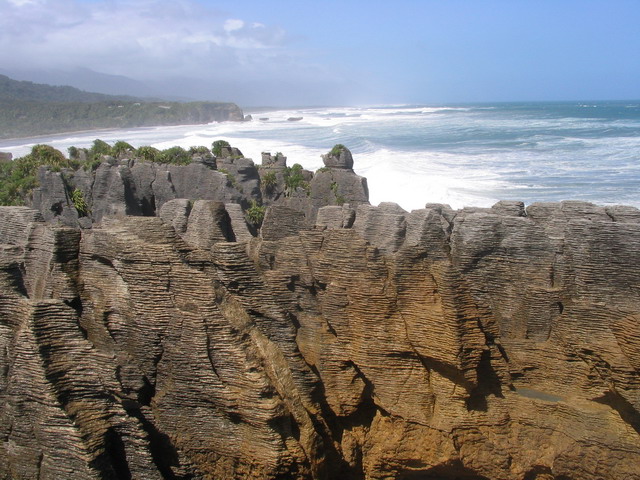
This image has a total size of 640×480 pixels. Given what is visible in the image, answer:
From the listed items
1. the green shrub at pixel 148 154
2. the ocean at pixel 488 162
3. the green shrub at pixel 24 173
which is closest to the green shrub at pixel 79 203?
the green shrub at pixel 24 173

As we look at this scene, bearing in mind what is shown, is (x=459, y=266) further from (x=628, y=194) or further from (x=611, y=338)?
(x=628, y=194)

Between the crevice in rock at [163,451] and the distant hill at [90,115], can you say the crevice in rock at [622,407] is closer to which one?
the crevice in rock at [163,451]

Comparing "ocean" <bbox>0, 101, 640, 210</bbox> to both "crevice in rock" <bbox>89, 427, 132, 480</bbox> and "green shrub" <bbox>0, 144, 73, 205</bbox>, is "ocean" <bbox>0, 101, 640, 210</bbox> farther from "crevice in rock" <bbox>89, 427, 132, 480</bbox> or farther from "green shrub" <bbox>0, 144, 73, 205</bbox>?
"crevice in rock" <bbox>89, 427, 132, 480</bbox>

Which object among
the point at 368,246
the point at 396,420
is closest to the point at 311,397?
the point at 396,420

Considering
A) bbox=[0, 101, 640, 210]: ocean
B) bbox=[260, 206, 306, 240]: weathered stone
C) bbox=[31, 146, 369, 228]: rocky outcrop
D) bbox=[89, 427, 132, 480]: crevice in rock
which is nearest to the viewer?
bbox=[89, 427, 132, 480]: crevice in rock

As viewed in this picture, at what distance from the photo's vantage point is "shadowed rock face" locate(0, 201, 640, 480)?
5.98 metres

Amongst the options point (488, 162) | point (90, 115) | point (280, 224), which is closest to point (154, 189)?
point (280, 224)

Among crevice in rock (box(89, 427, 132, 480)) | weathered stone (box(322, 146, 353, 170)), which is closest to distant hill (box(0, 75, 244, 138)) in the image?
weathered stone (box(322, 146, 353, 170))

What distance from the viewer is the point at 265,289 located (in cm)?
682

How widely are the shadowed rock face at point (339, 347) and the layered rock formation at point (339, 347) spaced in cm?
2

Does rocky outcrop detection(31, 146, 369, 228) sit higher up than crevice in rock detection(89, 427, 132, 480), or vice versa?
rocky outcrop detection(31, 146, 369, 228)

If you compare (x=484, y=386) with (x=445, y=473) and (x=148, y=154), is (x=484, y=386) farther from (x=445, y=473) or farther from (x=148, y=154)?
(x=148, y=154)

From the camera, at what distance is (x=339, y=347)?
7.09m

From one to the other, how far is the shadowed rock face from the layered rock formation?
0.07 ft
